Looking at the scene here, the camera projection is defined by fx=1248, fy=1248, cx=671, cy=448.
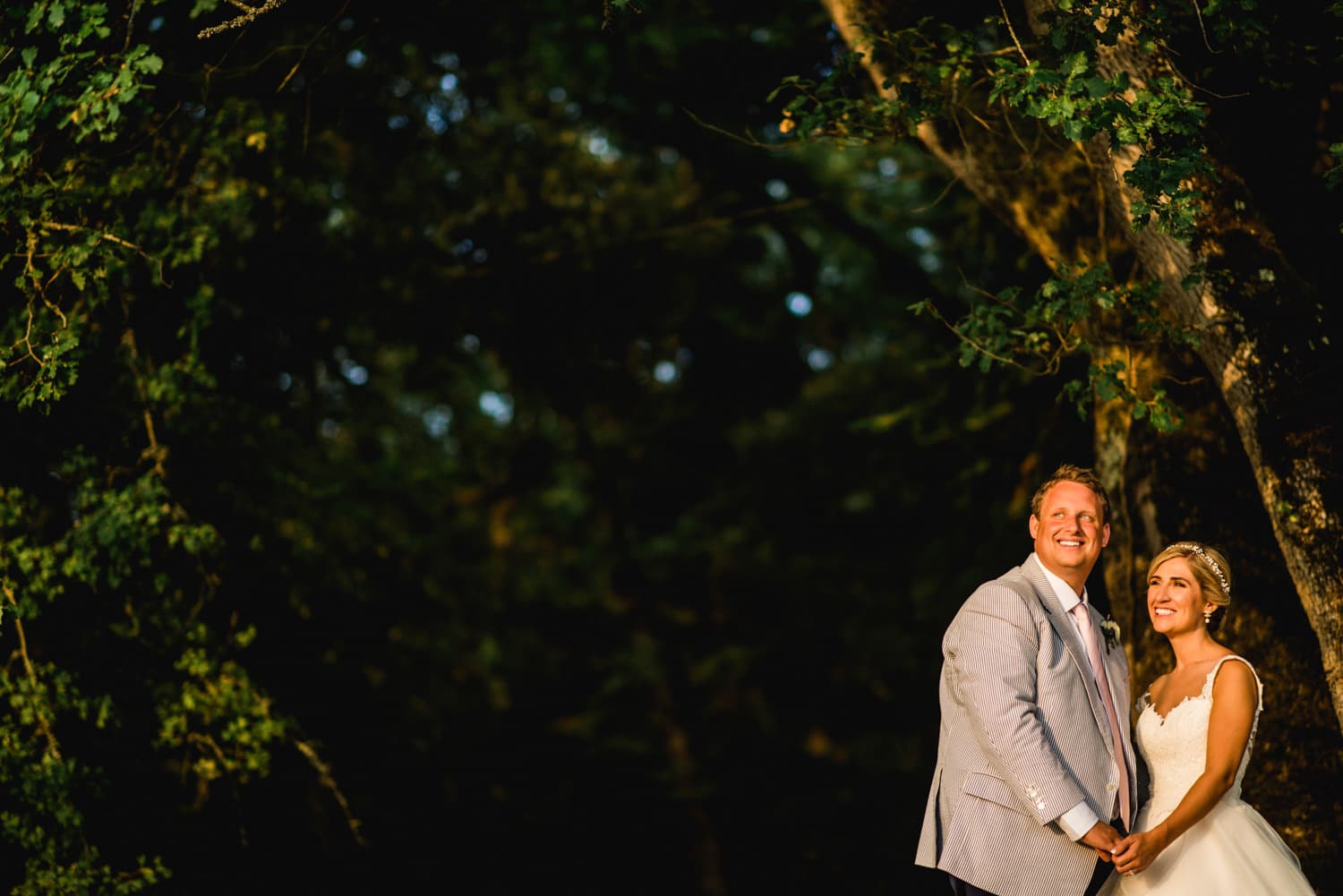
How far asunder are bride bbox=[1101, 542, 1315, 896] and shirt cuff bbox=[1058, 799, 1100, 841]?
21cm

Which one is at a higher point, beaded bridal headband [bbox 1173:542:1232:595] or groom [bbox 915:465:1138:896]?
beaded bridal headband [bbox 1173:542:1232:595]

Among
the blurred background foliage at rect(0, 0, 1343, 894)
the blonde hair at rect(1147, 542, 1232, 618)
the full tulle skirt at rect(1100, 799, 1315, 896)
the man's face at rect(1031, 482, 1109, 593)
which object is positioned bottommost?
the blurred background foliage at rect(0, 0, 1343, 894)

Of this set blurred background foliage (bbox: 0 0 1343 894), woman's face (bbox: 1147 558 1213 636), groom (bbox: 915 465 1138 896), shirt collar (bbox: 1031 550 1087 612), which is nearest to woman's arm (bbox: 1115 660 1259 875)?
groom (bbox: 915 465 1138 896)

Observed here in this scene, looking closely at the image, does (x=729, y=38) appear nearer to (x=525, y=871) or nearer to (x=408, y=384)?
(x=408, y=384)

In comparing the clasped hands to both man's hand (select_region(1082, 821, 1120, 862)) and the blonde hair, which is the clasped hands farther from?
the blonde hair

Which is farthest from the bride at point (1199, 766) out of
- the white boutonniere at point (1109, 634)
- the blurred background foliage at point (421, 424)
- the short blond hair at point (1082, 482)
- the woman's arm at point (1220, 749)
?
the blurred background foliage at point (421, 424)

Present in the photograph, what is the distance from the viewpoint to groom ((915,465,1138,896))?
3908 mm

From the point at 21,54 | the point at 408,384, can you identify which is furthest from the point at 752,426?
the point at 21,54

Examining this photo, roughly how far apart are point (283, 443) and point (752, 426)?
11268 mm

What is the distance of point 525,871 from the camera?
16.3m

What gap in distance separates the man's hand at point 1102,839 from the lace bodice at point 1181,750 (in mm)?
473

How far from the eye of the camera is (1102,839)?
3908 millimetres

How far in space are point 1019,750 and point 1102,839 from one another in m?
0.39

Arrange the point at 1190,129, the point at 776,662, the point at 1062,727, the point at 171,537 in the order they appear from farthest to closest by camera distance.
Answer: the point at 776,662 < the point at 171,537 < the point at 1190,129 < the point at 1062,727
